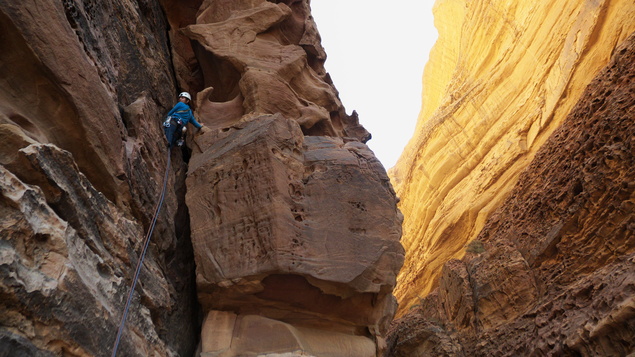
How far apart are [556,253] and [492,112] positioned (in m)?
12.3

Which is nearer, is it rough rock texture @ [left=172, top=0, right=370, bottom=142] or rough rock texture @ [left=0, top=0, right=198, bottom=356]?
rough rock texture @ [left=0, top=0, right=198, bottom=356]

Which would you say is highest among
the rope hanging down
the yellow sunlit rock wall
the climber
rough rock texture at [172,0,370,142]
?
the yellow sunlit rock wall

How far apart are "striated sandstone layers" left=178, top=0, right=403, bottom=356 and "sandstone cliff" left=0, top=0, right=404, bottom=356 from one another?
0.03m

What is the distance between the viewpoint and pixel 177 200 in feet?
30.2

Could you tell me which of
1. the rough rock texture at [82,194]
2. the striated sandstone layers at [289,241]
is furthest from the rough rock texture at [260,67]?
the rough rock texture at [82,194]

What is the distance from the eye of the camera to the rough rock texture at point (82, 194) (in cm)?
471

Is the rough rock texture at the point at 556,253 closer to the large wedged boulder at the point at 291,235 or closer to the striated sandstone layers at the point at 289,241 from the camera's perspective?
the striated sandstone layers at the point at 289,241

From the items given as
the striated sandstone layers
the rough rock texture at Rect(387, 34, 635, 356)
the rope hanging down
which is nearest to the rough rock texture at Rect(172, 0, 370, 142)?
the striated sandstone layers

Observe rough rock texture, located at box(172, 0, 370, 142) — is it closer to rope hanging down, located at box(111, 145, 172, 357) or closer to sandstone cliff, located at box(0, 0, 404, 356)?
sandstone cliff, located at box(0, 0, 404, 356)

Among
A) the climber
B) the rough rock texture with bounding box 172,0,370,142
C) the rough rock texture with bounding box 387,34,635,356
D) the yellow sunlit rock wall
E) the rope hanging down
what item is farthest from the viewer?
the yellow sunlit rock wall

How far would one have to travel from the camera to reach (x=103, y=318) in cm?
540

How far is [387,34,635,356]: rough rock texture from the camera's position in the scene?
34.0 feet

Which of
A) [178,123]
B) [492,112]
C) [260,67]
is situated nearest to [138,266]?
[178,123]

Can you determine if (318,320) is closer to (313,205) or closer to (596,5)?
(313,205)
